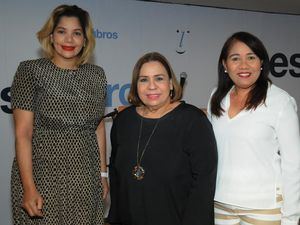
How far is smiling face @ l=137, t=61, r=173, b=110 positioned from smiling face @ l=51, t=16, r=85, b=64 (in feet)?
1.29

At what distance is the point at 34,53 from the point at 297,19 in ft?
11.3

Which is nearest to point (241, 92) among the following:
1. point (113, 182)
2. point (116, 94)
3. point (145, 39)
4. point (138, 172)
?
point (138, 172)

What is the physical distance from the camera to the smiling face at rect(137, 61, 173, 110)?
186cm

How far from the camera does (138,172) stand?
1805 millimetres

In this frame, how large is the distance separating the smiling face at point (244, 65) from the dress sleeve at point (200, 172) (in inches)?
13.1

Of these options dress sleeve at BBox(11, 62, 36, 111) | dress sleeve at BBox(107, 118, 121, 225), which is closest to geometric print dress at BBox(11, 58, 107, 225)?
dress sleeve at BBox(11, 62, 36, 111)

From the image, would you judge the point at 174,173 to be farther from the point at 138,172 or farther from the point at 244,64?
the point at 244,64

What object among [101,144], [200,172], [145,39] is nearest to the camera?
[200,172]

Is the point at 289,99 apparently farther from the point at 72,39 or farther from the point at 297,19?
the point at 297,19

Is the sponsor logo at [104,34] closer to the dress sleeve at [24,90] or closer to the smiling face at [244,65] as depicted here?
the dress sleeve at [24,90]

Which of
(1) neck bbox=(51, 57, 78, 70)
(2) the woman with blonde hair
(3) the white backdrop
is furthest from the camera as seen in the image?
(3) the white backdrop

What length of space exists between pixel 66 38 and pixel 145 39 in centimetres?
221

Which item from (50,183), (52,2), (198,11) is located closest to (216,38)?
(198,11)

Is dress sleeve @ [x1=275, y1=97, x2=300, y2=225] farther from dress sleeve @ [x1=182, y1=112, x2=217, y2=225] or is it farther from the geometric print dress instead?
the geometric print dress
